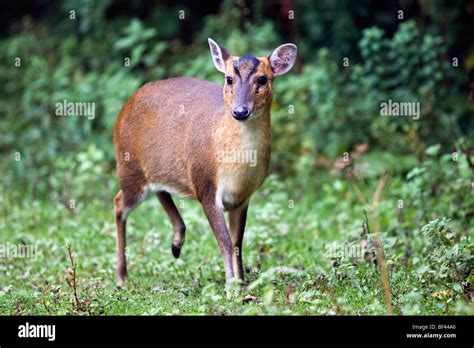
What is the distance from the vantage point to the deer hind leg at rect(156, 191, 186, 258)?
8.93m

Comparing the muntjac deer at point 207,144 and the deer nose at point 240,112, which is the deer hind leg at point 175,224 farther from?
the deer nose at point 240,112

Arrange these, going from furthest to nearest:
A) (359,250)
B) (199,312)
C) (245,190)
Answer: (359,250) < (245,190) < (199,312)

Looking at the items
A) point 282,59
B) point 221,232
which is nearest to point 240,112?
point 282,59

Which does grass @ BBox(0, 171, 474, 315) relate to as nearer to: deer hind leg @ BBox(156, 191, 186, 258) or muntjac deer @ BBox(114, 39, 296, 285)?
deer hind leg @ BBox(156, 191, 186, 258)

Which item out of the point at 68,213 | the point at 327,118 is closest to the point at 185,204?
the point at 68,213

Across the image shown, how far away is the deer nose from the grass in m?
1.20

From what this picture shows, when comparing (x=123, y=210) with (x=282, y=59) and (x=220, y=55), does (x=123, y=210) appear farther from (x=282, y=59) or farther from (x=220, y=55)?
(x=282, y=59)

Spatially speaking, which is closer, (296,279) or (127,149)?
(296,279)

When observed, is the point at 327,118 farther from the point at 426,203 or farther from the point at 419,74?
the point at 426,203

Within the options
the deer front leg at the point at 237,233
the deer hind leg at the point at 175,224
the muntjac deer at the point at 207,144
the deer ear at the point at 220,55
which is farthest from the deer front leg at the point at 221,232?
the deer ear at the point at 220,55

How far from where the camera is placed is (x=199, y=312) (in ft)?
22.4

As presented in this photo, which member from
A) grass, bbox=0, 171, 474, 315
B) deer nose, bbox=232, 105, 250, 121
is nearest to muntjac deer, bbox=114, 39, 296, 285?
deer nose, bbox=232, 105, 250, 121
